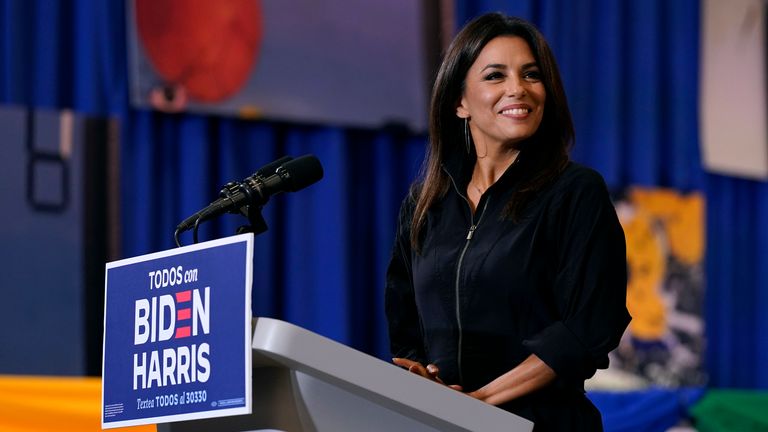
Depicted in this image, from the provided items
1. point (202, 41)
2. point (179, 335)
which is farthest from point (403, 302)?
point (202, 41)

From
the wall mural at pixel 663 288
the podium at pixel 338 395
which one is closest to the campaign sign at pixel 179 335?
the podium at pixel 338 395

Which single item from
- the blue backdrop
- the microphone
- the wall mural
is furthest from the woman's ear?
the wall mural

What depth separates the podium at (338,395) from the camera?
1261 millimetres

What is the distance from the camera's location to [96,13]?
3.93 meters

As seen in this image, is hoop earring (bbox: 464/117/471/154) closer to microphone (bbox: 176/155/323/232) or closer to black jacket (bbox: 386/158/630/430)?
black jacket (bbox: 386/158/630/430)

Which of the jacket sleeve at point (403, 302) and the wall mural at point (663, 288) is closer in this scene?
the jacket sleeve at point (403, 302)

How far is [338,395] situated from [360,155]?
10.9ft

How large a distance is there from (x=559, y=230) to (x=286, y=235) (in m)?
2.79

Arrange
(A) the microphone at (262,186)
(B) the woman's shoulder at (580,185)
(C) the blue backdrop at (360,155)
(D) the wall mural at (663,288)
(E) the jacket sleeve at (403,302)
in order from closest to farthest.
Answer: (A) the microphone at (262,186), (B) the woman's shoulder at (580,185), (E) the jacket sleeve at (403,302), (C) the blue backdrop at (360,155), (D) the wall mural at (663,288)

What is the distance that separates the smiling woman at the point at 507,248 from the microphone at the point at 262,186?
1.00 feet

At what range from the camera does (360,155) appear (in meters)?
4.62

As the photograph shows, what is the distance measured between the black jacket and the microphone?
0.30 meters

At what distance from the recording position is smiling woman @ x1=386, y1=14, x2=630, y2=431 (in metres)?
1.58

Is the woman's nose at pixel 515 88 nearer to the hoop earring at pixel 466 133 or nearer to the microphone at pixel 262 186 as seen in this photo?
the hoop earring at pixel 466 133
